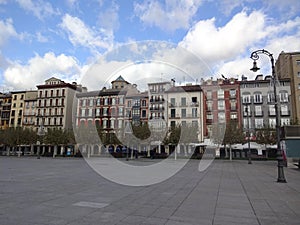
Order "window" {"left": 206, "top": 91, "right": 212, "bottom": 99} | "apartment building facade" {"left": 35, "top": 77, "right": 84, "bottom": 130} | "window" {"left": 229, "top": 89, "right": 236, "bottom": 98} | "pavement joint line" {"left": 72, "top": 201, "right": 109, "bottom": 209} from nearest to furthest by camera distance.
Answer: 1. "pavement joint line" {"left": 72, "top": 201, "right": 109, "bottom": 209}
2. "window" {"left": 229, "top": 89, "right": 236, "bottom": 98}
3. "window" {"left": 206, "top": 91, "right": 212, "bottom": 99}
4. "apartment building facade" {"left": 35, "top": 77, "right": 84, "bottom": 130}

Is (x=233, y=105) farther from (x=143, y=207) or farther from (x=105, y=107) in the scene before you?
(x=143, y=207)

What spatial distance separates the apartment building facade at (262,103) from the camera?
1999 inches

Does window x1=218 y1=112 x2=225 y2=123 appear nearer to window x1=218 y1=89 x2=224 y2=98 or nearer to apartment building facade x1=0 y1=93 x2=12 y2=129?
window x1=218 y1=89 x2=224 y2=98

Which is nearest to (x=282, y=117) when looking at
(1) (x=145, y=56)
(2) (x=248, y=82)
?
(2) (x=248, y=82)

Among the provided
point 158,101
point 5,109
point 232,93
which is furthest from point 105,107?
point 5,109

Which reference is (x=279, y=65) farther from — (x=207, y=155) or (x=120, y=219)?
(x=120, y=219)

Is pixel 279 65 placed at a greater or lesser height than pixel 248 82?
greater

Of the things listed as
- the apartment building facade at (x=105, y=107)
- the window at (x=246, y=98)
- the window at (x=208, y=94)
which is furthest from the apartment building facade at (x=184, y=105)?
the apartment building facade at (x=105, y=107)

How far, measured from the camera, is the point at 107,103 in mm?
63750

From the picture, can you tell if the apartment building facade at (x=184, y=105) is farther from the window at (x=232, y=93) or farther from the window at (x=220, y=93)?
the window at (x=232, y=93)

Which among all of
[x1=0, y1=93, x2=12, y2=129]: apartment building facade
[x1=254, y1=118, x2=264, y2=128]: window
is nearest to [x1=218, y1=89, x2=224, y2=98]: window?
[x1=254, y1=118, x2=264, y2=128]: window

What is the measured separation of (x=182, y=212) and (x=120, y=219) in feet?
5.63

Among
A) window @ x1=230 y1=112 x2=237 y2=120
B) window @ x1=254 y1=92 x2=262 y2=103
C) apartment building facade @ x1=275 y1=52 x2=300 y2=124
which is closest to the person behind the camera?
apartment building facade @ x1=275 y1=52 x2=300 y2=124

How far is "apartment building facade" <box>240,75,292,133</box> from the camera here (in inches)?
1999
